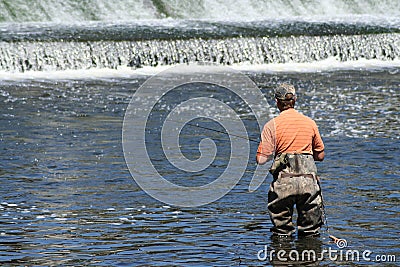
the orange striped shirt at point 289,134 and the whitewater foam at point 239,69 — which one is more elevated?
the whitewater foam at point 239,69

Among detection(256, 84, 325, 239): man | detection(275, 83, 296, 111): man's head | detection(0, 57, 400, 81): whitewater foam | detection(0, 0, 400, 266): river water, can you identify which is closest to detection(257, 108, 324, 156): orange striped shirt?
detection(256, 84, 325, 239): man

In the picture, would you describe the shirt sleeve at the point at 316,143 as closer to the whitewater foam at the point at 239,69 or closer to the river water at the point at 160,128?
the river water at the point at 160,128

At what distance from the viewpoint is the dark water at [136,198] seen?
10.9 metres

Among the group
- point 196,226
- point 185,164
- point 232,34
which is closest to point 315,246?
point 196,226

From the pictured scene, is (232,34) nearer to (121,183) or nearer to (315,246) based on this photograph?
(121,183)

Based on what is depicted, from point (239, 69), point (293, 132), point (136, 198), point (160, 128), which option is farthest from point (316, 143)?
point (239, 69)

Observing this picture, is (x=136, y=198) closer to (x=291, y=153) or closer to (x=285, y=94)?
(x=291, y=153)

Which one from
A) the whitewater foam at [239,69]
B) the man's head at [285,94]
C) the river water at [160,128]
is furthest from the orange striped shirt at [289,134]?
the whitewater foam at [239,69]

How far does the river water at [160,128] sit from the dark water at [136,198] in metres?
0.03

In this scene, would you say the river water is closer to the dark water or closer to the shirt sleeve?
the dark water

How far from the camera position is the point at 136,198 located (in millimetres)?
13820

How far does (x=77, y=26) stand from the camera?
38969 mm

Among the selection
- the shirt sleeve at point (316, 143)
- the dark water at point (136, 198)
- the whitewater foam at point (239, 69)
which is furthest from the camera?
the whitewater foam at point (239, 69)

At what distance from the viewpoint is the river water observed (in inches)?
441
